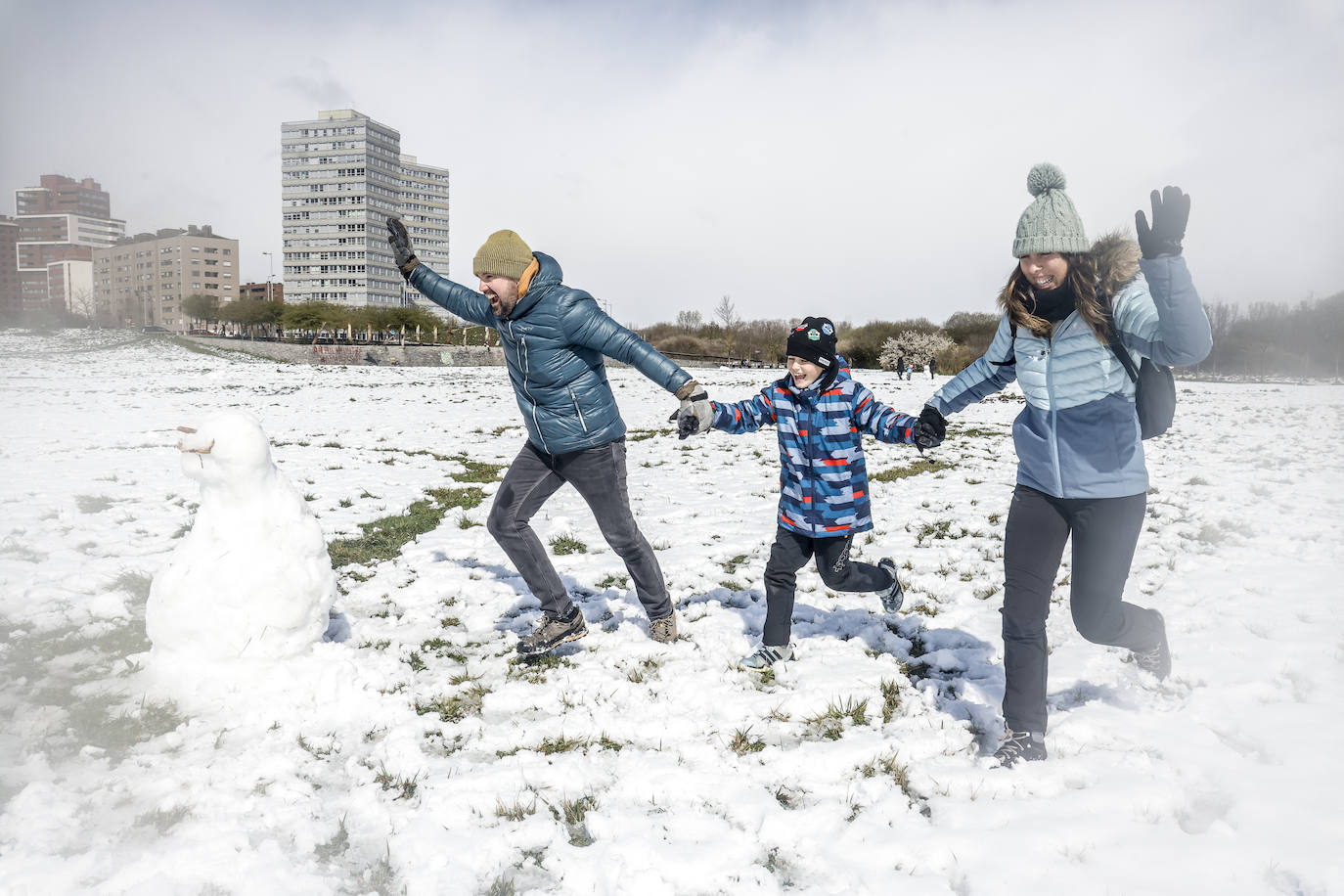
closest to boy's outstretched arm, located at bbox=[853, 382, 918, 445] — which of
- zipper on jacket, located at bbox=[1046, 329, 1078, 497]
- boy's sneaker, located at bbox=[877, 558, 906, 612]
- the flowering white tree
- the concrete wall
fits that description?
zipper on jacket, located at bbox=[1046, 329, 1078, 497]

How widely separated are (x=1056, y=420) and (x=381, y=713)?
375 centimetres

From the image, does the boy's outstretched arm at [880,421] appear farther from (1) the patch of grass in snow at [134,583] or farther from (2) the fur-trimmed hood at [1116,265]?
(1) the patch of grass in snow at [134,583]

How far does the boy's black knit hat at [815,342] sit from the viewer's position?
13.2ft

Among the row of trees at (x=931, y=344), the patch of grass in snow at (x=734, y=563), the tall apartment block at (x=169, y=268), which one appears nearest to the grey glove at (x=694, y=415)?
the patch of grass in snow at (x=734, y=563)

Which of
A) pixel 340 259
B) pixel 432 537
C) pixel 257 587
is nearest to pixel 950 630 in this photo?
pixel 257 587

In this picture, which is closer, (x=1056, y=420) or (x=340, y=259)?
(x=1056, y=420)

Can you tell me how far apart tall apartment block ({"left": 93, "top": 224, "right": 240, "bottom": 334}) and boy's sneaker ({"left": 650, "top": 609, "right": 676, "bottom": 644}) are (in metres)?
169

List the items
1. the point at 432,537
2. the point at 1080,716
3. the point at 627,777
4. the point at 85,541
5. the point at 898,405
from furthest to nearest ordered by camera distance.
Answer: the point at 898,405, the point at 432,537, the point at 85,541, the point at 1080,716, the point at 627,777

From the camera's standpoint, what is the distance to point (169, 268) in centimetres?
14725

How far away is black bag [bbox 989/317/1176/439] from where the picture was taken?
297 cm

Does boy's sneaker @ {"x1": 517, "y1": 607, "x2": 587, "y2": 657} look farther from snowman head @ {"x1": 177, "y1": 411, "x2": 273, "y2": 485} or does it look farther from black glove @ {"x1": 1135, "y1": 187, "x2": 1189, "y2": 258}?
black glove @ {"x1": 1135, "y1": 187, "x2": 1189, "y2": 258}

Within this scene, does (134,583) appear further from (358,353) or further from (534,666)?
(358,353)

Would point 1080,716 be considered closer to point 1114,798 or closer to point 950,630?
point 1114,798

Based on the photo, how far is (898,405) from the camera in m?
22.0
